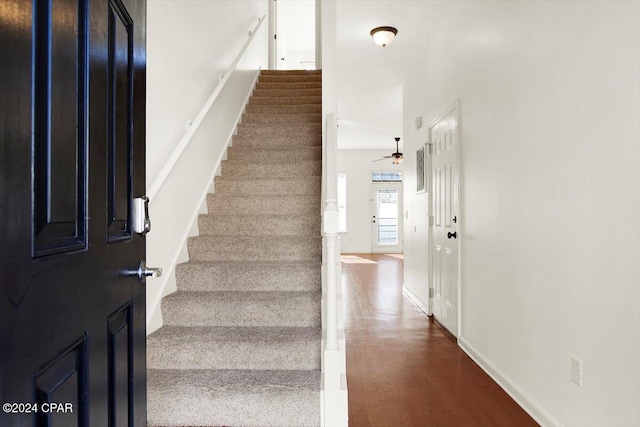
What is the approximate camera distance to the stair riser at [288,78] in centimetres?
518

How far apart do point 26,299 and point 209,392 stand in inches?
57.6

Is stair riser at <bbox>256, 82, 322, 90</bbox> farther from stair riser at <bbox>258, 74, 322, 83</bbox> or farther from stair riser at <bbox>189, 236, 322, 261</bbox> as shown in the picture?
stair riser at <bbox>189, 236, 322, 261</bbox>

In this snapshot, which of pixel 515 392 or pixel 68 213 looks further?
pixel 515 392

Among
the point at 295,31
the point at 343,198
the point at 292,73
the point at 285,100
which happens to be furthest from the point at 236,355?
the point at 343,198

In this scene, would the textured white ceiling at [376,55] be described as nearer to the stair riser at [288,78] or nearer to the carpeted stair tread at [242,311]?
the stair riser at [288,78]

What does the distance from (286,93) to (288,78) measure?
641mm

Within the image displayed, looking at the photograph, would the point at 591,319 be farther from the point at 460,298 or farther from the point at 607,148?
the point at 460,298

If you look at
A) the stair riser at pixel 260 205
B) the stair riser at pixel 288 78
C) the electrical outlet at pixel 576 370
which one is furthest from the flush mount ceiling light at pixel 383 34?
the electrical outlet at pixel 576 370

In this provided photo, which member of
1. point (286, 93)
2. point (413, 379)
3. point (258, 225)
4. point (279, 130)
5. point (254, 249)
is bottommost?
point (413, 379)

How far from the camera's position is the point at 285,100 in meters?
4.60

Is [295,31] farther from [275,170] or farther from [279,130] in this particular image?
[275,170]

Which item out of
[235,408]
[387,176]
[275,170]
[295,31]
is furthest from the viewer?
[387,176]

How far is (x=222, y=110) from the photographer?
3.47 metres

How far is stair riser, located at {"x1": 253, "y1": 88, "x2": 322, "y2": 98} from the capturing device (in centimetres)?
470
